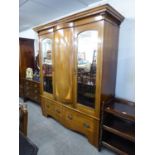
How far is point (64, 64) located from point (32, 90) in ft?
6.02

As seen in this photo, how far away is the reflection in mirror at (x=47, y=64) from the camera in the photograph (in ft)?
8.57

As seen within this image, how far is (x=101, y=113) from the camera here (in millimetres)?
1851

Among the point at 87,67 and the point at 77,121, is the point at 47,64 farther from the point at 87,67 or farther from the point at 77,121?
the point at 77,121

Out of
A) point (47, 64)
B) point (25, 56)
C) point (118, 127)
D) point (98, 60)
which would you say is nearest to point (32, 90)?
point (25, 56)

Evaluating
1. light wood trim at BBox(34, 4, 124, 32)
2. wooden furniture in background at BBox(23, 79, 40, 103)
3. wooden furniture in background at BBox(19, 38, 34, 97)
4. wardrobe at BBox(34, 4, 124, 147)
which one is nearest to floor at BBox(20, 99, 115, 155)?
wardrobe at BBox(34, 4, 124, 147)

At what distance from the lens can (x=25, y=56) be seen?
150 inches

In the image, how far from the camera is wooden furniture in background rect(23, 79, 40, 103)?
349cm

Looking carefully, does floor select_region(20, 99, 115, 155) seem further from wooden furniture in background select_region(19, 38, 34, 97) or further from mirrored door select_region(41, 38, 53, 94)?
wooden furniture in background select_region(19, 38, 34, 97)

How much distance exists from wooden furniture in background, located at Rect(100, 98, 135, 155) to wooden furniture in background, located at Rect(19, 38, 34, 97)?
276cm

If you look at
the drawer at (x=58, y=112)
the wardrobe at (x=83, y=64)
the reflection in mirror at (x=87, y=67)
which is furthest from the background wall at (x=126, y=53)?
the drawer at (x=58, y=112)
